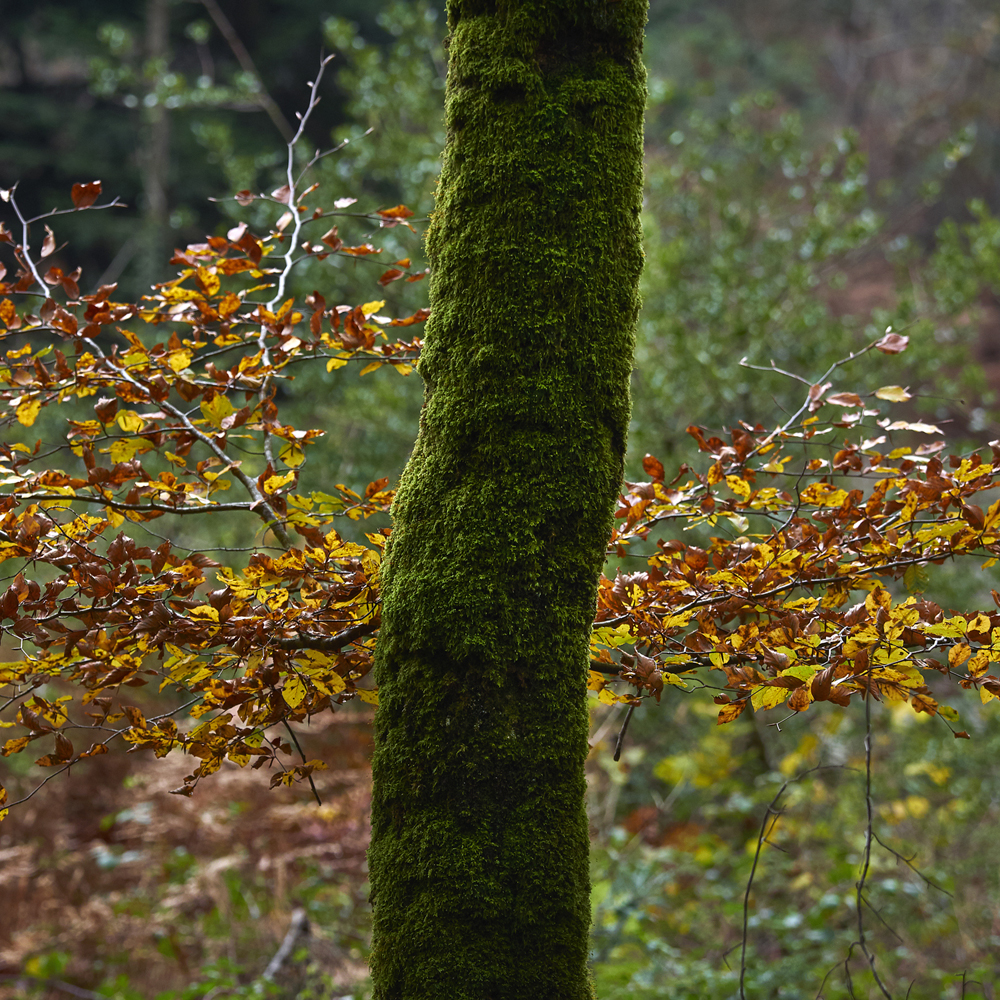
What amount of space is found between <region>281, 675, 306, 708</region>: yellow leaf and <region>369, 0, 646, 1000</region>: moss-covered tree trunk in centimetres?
14

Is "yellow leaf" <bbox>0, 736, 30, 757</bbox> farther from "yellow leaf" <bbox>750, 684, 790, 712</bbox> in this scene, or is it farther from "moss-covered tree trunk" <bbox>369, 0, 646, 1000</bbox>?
"yellow leaf" <bbox>750, 684, 790, 712</bbox>

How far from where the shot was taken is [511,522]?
1.32 metres

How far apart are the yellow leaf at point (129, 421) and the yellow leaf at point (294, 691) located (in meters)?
0.64

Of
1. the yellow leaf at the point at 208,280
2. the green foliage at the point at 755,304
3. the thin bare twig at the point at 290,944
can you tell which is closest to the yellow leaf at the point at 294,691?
the yellow leaf at the point at 208,280

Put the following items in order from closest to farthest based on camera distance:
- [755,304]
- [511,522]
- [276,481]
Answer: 1. [511,522]
2. [276,481]
3. [755,304]

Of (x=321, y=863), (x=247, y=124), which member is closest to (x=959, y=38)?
(x=247, y=124)

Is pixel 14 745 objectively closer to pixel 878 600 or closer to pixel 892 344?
pixel 878 600

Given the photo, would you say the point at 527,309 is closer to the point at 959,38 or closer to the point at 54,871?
the point at 54,871

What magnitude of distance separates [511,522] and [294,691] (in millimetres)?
483

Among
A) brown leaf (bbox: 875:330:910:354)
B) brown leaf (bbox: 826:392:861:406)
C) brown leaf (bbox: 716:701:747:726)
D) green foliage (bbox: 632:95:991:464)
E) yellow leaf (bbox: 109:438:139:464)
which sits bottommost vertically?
brown leaf (bbox: 716:701:747:726)

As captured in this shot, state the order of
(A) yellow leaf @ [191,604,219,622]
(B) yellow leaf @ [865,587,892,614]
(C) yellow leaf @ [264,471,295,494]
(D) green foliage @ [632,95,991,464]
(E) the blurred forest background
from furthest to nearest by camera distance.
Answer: (D) green foliage @ [632,95,991,464]
(E) the blurred forest background
(C) yellow leaf @ [264,471,295,494]
(A) yellow leaf @ [191,604,219,622]
(B) yellow leaf @ [865,587,892,614]

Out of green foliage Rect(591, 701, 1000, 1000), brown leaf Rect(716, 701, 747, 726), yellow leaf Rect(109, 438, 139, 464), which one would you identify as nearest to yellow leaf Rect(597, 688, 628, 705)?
brown leaf Rect(716, 701, 747, 726)

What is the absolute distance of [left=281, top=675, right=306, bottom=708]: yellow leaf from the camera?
146 centimetres

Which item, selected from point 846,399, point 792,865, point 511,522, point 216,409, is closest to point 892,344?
point 846,399
